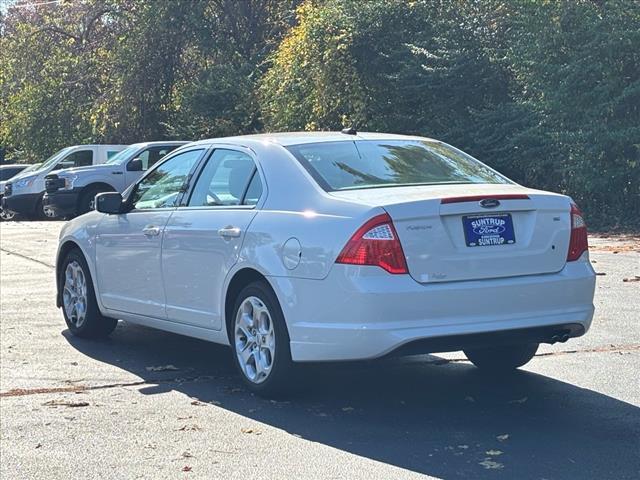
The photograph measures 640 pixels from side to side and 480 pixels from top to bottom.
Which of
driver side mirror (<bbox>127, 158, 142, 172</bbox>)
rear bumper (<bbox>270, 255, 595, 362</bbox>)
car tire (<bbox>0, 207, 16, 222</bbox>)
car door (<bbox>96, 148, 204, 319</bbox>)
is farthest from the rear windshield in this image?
car tire (<bbox>0, 207, 16, 222</bbox>)

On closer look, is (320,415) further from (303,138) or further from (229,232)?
(303,138)

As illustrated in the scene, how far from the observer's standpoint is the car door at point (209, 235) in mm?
7000

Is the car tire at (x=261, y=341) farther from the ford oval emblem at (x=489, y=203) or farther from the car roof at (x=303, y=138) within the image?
the ford oval emblem at (x=489, y=203)

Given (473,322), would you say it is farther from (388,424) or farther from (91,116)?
(91,116)

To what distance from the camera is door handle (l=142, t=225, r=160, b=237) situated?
7.79 metres

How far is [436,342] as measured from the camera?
19.7ft

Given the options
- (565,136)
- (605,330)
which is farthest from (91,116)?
(605,330)

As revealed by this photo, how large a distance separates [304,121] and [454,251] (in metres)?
19.8

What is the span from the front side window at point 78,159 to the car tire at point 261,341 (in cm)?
2025

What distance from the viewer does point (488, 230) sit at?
6.21 metres

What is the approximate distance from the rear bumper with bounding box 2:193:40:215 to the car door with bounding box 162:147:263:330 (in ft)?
63.9

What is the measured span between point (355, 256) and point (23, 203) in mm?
21607

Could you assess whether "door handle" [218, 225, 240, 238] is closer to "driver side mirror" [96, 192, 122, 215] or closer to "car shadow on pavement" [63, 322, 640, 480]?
"car shadow on pavement" [63, 322, 640, 480]

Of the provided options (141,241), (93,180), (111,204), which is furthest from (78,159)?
(141,241)
